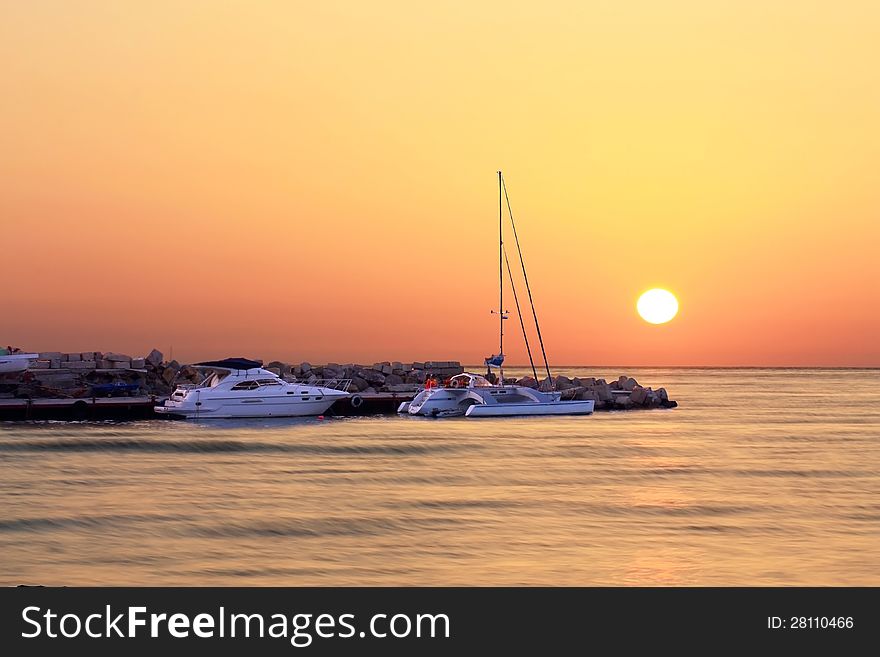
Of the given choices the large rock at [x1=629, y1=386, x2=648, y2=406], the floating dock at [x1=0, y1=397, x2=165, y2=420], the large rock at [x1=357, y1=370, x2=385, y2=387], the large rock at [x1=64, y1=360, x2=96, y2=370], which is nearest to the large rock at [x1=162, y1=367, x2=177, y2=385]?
the large rock at [x1=64, y1=360, x2=96, y2=370]

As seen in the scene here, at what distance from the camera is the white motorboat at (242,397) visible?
194 ft

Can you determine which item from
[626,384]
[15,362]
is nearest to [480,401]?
[626,384]

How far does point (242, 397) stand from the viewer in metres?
59.4

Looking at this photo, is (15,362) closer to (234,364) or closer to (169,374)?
(169,374)

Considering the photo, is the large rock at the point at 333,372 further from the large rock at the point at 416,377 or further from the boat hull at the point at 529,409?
the boat hull at the point at 529,409

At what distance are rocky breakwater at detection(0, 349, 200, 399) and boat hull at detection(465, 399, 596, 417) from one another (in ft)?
73.3

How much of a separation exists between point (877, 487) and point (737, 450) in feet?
44.5

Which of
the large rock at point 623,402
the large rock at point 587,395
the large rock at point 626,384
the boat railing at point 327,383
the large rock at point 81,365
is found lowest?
the large rock at point 623,402

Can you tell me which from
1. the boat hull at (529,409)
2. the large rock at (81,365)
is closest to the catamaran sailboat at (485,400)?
the boat hull at (529,409)

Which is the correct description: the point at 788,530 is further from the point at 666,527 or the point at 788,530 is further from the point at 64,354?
the point at 64,354

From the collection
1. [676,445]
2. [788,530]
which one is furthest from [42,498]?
[676,445]

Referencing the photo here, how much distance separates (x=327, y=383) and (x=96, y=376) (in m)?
15.9

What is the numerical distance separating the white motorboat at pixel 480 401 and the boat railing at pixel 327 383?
10.6 meters

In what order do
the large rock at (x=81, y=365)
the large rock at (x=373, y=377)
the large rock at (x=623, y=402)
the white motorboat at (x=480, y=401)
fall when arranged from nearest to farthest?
the white motorboat at (x=480, y=401)
the large rock at (x=81, y=365)
the large rock at (x=623, y=402)
the large rock at (x=373, y=377)
